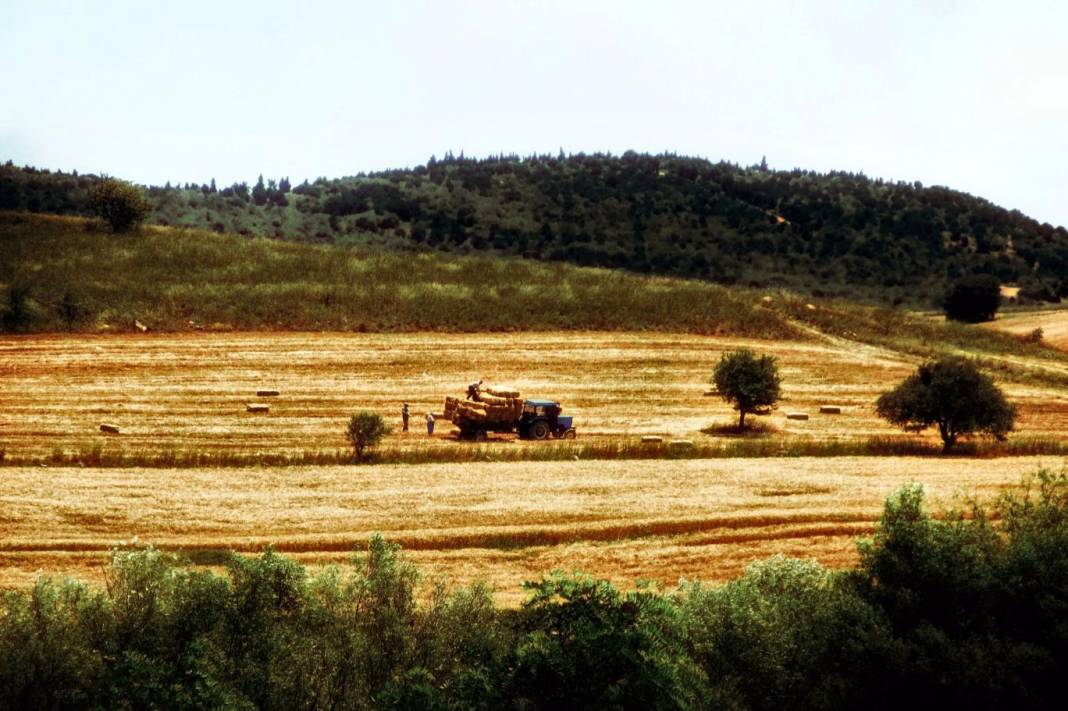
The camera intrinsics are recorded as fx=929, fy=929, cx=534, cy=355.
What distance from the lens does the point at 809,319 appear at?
66.0 m

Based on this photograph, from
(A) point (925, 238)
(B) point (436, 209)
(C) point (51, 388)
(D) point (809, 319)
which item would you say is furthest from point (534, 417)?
(A) point (925, 238)

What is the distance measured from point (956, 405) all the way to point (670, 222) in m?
91.1

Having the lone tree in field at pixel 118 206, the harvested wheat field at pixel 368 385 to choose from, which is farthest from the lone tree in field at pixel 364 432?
the lone tree in field at pixel 118 206

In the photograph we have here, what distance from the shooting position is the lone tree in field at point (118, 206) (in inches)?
2894

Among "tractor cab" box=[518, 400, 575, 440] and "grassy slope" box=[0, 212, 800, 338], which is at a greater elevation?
"grassy slope" box=[0, 212, 800, 338]

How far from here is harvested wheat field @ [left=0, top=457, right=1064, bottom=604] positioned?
22.8 metres

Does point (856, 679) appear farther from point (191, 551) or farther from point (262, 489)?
point (262, 489)

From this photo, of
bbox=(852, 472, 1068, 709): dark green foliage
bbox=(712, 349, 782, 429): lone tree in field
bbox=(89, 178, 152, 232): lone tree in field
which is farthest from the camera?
bbox=(89, 178, 152, 232): lone tree in field

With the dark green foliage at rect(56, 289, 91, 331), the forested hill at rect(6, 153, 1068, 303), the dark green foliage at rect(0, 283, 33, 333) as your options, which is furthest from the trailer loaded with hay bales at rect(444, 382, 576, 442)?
the forested hill at rect(6, 153, 1068, 303)

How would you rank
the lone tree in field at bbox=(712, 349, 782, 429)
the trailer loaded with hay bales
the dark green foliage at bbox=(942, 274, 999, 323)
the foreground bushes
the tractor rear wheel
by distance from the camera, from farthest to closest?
the dark green foliage at bbox=(942, 274, 999, 323)
the lone tree in field at bbox=(712, 349, 782, 429)
the tractor rear wheel
the trailer loaded with hay bales
the foreground bushes

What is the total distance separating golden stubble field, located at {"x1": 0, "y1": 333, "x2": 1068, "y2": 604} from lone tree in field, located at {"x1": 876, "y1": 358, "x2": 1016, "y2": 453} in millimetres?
2756

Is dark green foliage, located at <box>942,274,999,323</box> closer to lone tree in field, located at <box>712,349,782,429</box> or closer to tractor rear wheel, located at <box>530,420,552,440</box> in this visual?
lone tree in field, located at <box>712,349,782,429</box>

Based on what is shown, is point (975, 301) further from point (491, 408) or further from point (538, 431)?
point (491, 408)

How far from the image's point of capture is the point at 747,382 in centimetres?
4116
